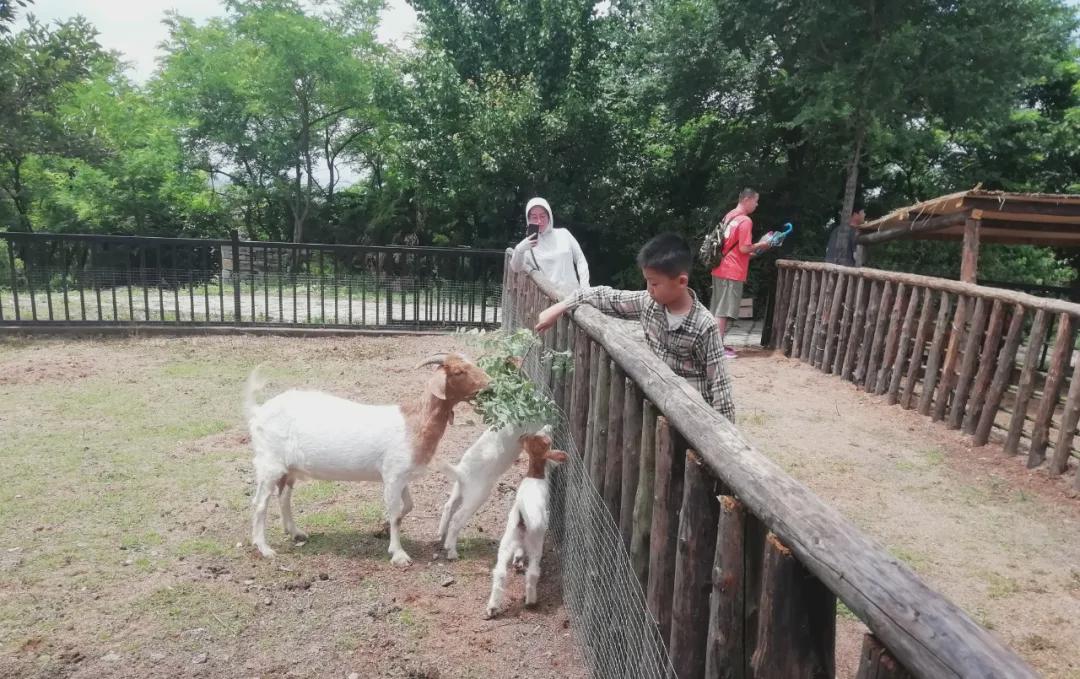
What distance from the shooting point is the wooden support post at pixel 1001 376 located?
19.1 ft

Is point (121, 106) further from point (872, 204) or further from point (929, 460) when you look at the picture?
point (929, 460)

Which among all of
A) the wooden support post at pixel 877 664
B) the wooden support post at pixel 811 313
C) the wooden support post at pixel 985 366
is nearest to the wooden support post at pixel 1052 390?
the wooden support post at pixel 985 366

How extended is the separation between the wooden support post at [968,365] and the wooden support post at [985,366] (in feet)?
0.19

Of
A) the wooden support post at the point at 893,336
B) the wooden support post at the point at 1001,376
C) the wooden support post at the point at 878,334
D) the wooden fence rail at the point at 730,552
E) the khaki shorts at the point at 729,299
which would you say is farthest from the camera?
the khaki shorts at the point at 729,299

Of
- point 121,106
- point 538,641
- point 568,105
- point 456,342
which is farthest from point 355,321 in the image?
point 121,106

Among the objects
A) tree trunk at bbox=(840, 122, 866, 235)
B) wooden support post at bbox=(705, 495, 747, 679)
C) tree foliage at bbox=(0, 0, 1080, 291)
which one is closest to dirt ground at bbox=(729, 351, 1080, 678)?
→ wooden support post at bbox=(705, 495, 747, 679)

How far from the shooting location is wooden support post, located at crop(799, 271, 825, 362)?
898 centimetres

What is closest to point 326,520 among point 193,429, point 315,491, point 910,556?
point 315,491

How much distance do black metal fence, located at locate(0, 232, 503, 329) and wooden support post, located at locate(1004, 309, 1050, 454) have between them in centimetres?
653

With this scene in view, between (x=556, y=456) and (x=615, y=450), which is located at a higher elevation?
(x=615, y=450)

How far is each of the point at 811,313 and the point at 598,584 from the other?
6.93m

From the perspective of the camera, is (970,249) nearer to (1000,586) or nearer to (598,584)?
(1000,586)

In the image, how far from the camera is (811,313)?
9.02 meters

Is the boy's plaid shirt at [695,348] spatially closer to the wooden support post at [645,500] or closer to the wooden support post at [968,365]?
the wooden support post at [645,500]
